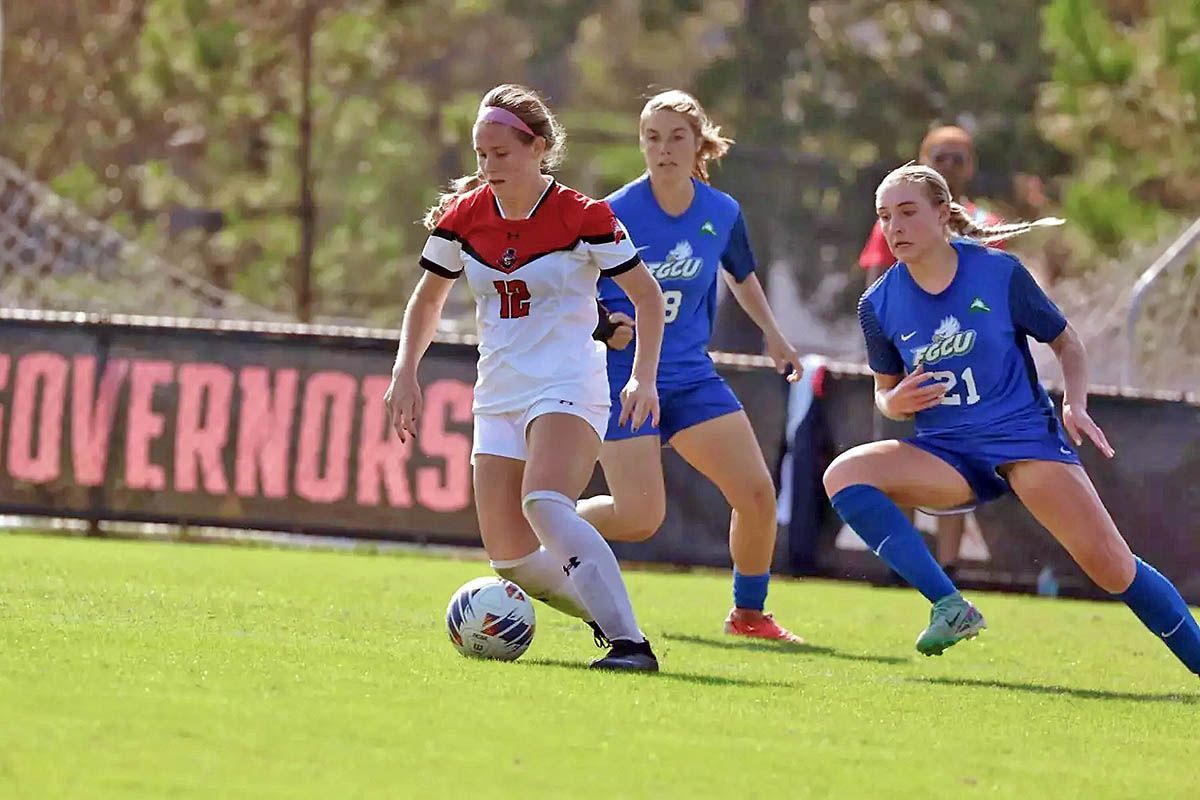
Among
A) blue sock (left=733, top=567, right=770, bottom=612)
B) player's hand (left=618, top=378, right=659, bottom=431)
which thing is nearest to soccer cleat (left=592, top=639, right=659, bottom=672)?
player's hand (left=618, top=378, right=659, bottom=431)

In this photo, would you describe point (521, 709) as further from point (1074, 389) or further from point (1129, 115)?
Answer: point (1129, 115)

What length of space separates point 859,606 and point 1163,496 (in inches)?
87.4

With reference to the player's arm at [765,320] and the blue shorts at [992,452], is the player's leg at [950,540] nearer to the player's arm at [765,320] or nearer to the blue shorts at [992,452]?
the player's arm at [765,320]

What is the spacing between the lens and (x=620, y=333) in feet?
28.0

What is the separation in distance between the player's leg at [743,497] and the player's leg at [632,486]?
231 mm

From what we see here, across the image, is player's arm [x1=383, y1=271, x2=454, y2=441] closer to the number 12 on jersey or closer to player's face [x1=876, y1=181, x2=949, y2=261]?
the number 12 on jersey

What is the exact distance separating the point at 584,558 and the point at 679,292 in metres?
2.39

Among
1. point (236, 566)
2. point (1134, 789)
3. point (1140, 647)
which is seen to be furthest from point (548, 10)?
point (1134, 789)

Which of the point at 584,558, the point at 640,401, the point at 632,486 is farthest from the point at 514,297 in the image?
the point at 632,486

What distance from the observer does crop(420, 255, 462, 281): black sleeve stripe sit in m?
7.32

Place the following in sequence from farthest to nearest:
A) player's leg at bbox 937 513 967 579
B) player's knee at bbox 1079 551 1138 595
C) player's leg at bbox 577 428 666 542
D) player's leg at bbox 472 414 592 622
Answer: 1. player's leg at bbox 937 513 967 579
2. player's leg at bbox 577 428 666 542
3. player's knee at bbox 1079 551 1138 595
4. player's leg at bbox 472 414 592 622

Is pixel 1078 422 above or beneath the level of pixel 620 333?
beneath

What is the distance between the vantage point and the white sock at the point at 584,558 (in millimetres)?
6973

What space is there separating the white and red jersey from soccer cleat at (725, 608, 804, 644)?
226cm
